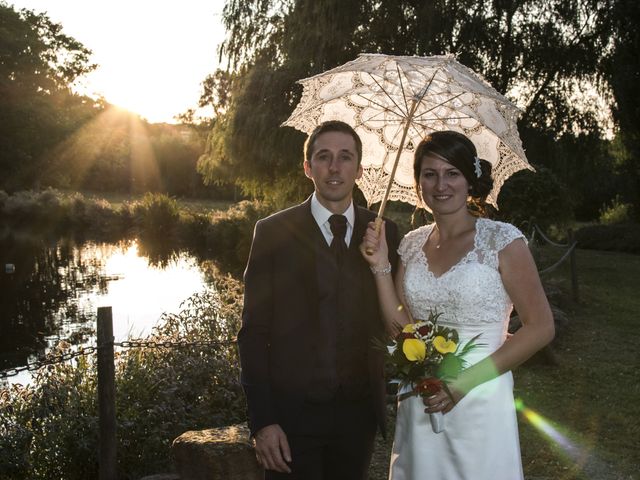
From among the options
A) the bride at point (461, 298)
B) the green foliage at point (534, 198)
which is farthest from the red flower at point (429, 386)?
the green foliage at point (534, 198)

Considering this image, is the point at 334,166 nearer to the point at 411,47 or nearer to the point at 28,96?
the point at 411,47

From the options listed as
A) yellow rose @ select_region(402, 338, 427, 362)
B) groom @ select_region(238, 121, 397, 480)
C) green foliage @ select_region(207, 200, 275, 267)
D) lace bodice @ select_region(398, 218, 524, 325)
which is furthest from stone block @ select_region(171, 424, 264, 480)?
green foliage @ select_region(207, 200, 275, 267)

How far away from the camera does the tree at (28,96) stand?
119 feet

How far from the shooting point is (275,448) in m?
2.82

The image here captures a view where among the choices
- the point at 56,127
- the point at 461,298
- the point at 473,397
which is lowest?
the point at 473,397

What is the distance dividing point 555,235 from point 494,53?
735 cm

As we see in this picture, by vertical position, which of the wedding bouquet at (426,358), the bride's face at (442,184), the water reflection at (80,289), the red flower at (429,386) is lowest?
the water reflection at (80,289)

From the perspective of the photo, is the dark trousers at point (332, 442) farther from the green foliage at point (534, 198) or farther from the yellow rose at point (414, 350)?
the green foliage at point (534, 198)

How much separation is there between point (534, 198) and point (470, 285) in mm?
13896

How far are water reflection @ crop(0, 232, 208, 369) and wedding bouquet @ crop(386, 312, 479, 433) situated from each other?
7023mm

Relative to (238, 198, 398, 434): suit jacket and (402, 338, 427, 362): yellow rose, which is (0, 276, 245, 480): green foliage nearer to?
(238, 198, 398, 434): suit jacket

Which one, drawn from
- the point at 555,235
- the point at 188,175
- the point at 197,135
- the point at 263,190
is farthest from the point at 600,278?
the point at 188,175

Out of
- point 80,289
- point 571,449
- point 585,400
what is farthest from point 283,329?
point 80,289

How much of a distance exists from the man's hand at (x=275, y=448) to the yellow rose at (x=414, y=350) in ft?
2.08
